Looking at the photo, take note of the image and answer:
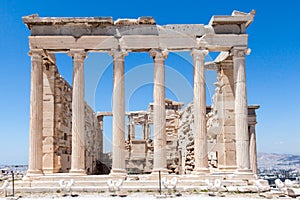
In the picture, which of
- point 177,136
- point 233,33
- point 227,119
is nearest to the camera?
point 233,33

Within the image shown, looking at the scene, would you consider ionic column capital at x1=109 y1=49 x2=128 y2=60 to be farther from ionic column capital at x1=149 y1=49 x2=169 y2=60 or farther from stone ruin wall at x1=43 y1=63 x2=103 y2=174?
stone ruin wall at x1=43 y1=63 x2=103 y2=174

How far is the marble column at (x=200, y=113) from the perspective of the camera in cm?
2430

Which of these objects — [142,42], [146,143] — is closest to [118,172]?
[142,42]

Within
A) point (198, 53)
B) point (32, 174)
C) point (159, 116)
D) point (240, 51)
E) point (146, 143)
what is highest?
point (240, 51)

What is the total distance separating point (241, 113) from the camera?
2473 centimetres

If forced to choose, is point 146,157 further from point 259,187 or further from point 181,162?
point 259,187

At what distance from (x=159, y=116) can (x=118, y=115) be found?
87.5 inches

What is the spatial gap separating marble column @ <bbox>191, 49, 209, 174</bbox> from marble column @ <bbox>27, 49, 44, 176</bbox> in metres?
8.38

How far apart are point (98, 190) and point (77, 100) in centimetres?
524

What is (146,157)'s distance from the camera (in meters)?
37.1

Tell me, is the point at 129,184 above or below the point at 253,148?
below

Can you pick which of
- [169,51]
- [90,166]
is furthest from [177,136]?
[169,51]

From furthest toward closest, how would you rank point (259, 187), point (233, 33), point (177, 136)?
point (177, 136)
point (233, 33)
point (259, 187)

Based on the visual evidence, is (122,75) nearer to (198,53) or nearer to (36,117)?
(198,53)
